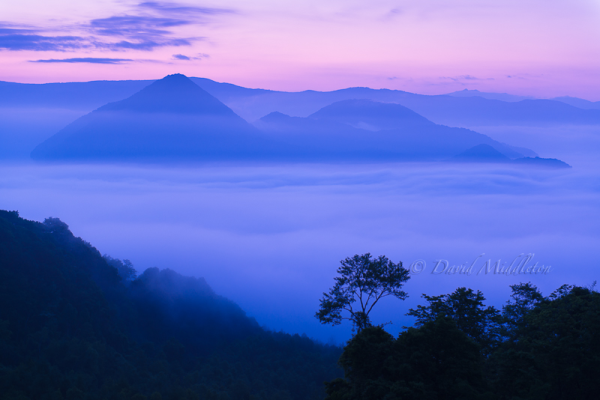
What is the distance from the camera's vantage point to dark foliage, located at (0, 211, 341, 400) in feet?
93.0

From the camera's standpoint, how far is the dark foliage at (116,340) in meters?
28.3

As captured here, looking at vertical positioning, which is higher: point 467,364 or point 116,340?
point 467,364

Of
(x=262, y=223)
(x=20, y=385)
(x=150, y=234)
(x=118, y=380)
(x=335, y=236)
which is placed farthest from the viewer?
(x=262, y=223)

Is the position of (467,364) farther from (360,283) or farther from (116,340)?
(116,340)

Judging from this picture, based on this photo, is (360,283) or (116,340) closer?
(360,283)

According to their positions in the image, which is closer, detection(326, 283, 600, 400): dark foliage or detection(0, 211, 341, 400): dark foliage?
detection(326, 283, 600, 400): dark foliage

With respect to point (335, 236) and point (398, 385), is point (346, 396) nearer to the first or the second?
point (398, 385)

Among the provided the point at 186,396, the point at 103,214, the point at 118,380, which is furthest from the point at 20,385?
the point at 103,214

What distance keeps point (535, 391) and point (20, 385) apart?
2349 cm

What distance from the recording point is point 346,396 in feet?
50.1

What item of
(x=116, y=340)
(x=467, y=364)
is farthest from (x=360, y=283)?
(x=116, y=340)

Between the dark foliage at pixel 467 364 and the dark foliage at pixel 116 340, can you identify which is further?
the dark foliage at pixel 116 340

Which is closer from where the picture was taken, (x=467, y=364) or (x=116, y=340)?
(x=467, y=364)

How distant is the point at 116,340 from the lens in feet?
Answer: 124
